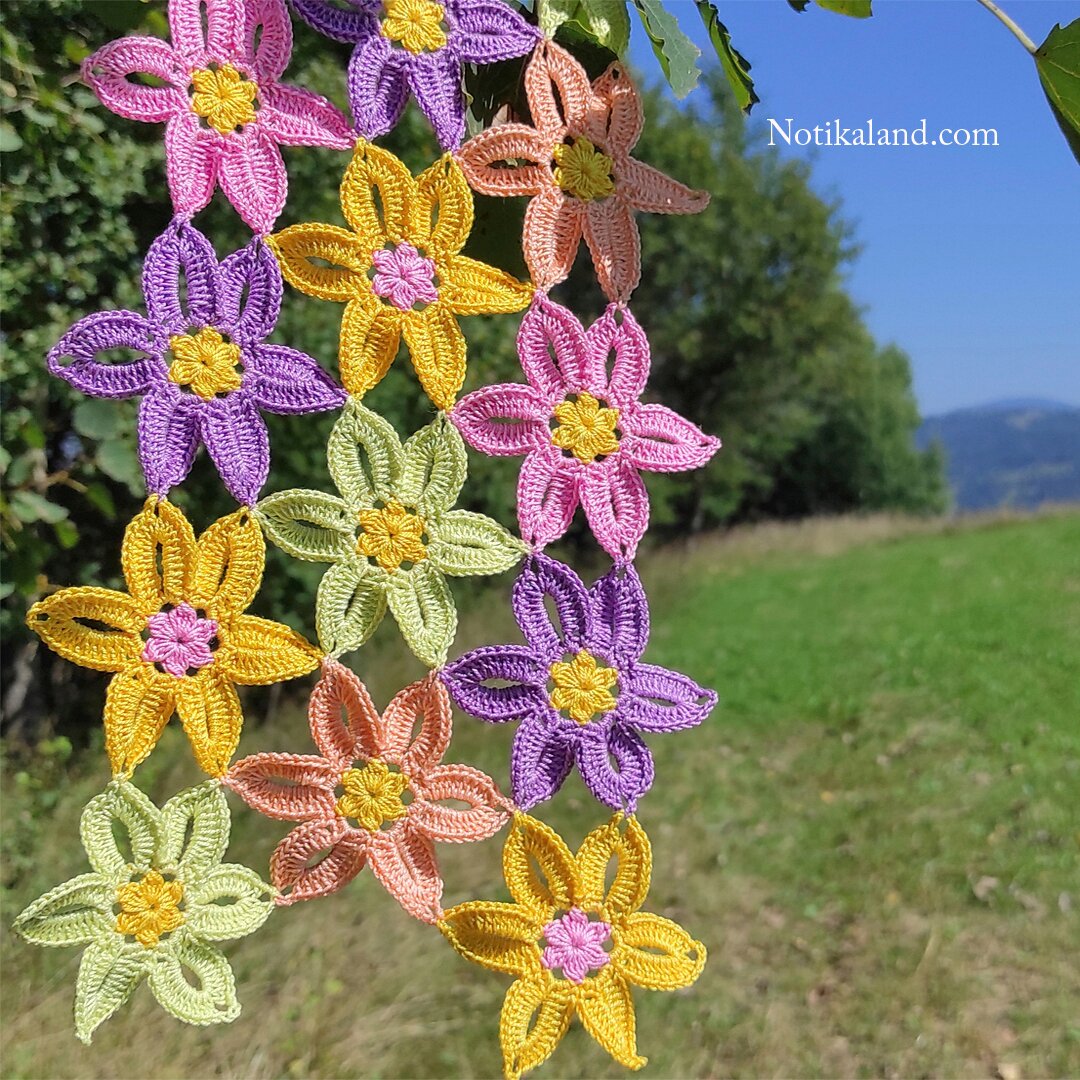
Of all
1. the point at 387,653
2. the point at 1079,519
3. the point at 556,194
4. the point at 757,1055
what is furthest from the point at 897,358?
the point at 556,194

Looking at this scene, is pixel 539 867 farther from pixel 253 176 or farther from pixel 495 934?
pixel 253 176

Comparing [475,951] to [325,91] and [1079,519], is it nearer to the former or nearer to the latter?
[325,91]

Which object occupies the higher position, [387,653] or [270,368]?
[270,368]

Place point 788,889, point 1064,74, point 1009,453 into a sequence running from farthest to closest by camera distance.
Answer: point 1009,453
point 788,889
point 1064,74

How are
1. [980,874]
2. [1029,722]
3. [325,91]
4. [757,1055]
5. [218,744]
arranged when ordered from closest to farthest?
[218,744]
[757,1055]
[325,91]
[980,874]
[1029,722]

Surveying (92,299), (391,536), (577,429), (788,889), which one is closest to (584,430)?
(577,429)

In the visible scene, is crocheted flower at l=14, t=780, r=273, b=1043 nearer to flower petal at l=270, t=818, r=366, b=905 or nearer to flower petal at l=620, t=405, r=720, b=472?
flower petal at l=270, t=818, r=366, b=905

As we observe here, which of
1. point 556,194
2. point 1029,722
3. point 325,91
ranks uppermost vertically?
point 325,91
